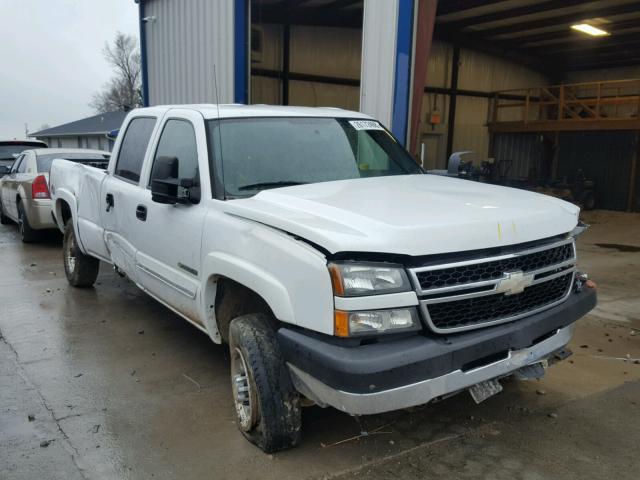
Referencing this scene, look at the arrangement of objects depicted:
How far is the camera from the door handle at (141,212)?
14.6 feet

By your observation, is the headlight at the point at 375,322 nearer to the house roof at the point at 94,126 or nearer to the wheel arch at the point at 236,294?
the wheel arch at the point at 236,294

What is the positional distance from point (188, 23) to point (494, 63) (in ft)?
45.1

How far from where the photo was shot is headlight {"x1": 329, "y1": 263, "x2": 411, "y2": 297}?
2621 millimetres

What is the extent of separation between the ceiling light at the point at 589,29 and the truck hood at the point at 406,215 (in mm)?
14943

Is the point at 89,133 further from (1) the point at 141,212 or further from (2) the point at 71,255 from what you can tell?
(1) the point at 141,212

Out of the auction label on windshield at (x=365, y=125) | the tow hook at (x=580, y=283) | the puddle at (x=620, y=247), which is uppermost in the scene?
the auction label on windshield at (x=365, y=125)

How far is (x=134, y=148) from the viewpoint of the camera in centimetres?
512

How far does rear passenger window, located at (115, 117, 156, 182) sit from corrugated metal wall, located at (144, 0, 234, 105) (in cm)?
482

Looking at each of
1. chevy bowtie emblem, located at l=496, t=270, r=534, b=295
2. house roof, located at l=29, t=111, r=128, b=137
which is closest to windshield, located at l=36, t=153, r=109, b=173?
chevy bowtie emblem, located at l=496, t=270, r=534, b=295

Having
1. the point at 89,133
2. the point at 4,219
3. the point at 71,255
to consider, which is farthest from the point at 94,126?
the point at 71,255

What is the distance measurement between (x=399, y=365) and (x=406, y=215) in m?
0.78

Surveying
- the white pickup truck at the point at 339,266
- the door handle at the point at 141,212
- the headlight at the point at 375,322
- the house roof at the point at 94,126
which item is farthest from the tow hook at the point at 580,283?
the house roof at the point at 94,126

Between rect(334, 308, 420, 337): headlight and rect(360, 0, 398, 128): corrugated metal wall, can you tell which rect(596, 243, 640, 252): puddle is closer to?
rect(360, 0, 398, 128): corrugated metal wall

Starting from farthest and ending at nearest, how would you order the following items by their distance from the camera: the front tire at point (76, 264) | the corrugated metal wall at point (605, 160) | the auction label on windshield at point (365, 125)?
the corrugated metal wall at point (605, 160) < the front tire at point (76, 264) < the auction label on windshield at point (365, 125)
